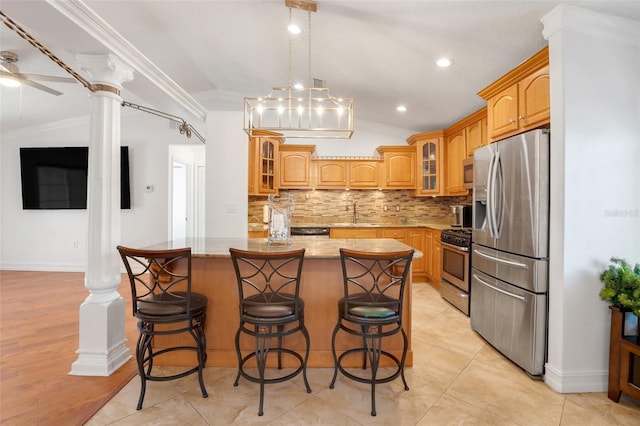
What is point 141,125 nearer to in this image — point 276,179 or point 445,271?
point 276,179

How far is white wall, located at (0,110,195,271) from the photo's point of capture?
211 inches

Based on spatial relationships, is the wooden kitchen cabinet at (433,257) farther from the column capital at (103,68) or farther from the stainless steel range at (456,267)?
the column capital at (103,68)

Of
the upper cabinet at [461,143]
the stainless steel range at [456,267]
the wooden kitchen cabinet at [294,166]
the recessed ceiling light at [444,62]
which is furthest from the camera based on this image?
the wooden kitchen cabinet at [294,166]

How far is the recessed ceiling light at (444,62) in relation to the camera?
9.34ft

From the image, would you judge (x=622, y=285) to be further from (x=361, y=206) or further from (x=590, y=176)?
(x=361, y=206)

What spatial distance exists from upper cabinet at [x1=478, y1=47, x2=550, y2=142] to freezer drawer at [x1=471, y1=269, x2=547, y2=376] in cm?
132

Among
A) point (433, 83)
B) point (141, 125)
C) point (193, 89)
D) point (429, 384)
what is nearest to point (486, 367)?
point (429, 384)

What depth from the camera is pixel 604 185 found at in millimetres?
1999

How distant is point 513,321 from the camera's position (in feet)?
7.52

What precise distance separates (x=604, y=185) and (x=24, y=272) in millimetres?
8220

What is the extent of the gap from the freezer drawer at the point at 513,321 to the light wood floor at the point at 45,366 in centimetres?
293

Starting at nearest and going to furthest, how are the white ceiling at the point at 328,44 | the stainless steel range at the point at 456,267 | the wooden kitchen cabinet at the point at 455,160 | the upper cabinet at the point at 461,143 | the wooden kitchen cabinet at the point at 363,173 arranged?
1. the white ceiling at the point at 328,44
2. the stainless steel range at the point at 456,267
3. the upper cabinet at the point at 461,143
4. the wooden kitchen cabinet at the point at 455,160
5. the wooden kitchen cabinet at the point at 363,173

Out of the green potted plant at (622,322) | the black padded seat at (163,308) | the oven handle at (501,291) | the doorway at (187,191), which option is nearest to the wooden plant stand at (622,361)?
the green potted plant at (622,322)

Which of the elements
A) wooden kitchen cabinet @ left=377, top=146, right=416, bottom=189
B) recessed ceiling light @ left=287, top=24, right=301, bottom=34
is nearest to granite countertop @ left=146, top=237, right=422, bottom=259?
recessed ceiling light @ left=287, top=24, right=301, bottom=34
